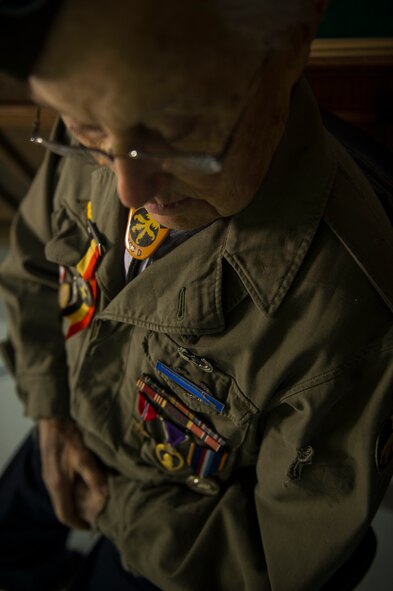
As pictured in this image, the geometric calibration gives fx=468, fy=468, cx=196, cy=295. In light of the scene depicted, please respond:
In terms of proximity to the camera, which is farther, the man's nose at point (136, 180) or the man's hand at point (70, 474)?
Answer: the man's hand at point (70, 474)

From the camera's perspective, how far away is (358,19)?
850mm

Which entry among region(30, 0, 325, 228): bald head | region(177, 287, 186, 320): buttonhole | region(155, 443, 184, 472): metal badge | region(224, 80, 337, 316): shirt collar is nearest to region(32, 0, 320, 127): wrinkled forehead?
region(30, 0, 325, 228): bald head

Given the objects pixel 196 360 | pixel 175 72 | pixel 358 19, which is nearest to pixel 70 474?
pixel 196 360

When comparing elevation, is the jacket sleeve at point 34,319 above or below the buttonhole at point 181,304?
below

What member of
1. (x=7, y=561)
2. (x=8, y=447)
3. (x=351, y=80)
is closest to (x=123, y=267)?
(x=351, y=80)

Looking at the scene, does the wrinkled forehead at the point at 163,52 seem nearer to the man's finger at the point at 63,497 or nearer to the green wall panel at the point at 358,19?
the green wall panel at the point at 358,19

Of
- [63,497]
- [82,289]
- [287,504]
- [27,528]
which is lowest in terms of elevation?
[27,528]

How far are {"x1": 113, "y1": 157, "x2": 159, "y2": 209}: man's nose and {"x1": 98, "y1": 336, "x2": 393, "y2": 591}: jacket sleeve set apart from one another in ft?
0.95

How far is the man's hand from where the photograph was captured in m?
0.93

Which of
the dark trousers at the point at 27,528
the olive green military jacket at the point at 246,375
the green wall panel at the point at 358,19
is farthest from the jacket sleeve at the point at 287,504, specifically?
the green wall panel at the point at 358,19

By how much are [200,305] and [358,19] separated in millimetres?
647

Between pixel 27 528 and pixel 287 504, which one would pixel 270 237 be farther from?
pixel 27 528

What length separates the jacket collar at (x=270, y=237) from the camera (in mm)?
522

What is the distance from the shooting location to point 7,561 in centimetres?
104
